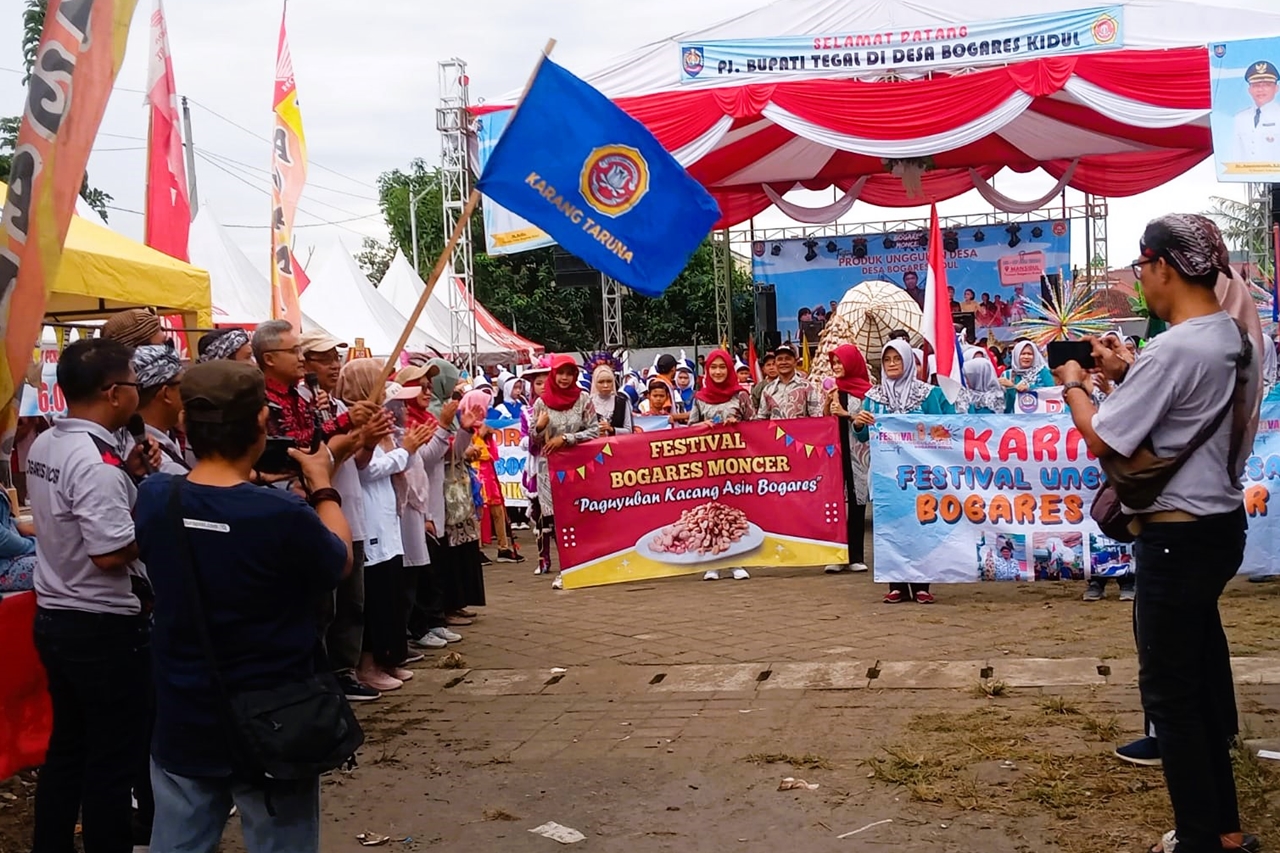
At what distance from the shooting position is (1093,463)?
8438 millimetres

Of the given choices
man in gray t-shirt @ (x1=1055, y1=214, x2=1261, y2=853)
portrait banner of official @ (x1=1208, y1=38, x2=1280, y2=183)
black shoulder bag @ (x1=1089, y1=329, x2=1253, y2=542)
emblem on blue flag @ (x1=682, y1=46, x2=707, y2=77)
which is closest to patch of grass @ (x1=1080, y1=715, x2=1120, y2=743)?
man in gray t-shirt @ (x1=1055, y1=214, x2=1261, y2=853)

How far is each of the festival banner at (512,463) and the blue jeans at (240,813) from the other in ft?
37.1

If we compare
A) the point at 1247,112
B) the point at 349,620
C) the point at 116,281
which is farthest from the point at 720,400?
the point at 1247,112

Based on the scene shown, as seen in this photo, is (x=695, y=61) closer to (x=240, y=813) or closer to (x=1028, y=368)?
(x=1028, y=368)

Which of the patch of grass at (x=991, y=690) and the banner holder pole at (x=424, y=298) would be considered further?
the patch of grass at (x=991, y=690)

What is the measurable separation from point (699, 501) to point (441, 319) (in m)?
21.8

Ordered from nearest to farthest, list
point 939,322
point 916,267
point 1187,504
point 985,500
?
point 1187,504 < point 985,500 < point 939,322 < point 916,267

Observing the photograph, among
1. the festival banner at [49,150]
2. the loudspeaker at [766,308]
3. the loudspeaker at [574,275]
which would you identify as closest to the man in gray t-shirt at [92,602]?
the festival banner at [49,150]

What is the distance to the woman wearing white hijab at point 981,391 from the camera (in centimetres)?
927

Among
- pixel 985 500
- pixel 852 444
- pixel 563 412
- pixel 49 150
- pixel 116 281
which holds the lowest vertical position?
pixel 985 500

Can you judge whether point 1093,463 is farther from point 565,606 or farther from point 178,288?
point 178,288

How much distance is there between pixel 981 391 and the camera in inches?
400

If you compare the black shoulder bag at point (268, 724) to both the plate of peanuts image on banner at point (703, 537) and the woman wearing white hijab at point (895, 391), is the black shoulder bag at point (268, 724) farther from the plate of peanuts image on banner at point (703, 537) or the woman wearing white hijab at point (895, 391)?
the plate of peanuts image on banner at point (703, 537)

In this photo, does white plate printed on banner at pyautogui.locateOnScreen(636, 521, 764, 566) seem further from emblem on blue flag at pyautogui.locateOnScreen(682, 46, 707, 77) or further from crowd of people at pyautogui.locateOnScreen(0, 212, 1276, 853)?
emblem on blue flag at pyautogui.locateOnScreen(682, 46, 707, 77)
